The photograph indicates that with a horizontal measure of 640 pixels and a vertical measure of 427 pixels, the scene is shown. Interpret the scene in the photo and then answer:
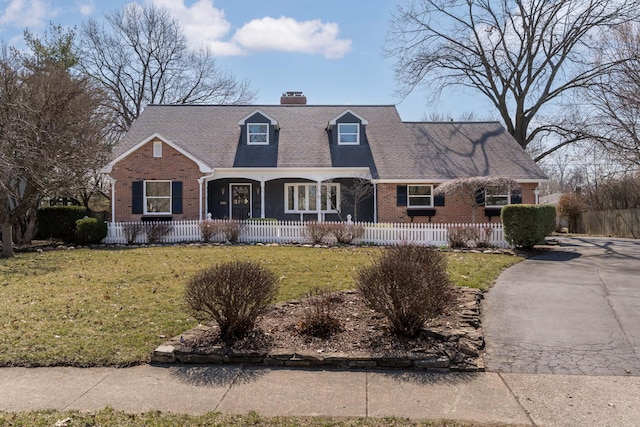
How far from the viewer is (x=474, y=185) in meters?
18.5

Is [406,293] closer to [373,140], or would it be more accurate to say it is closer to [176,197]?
[176,197]

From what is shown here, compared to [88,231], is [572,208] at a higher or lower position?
higher

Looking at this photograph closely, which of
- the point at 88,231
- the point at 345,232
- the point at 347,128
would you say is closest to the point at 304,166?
the point at 347,128

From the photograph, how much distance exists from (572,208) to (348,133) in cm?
1942

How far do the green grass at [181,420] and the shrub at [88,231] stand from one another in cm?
1501

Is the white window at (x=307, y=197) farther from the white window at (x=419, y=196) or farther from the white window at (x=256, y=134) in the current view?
the white window at (x=419, y=196)

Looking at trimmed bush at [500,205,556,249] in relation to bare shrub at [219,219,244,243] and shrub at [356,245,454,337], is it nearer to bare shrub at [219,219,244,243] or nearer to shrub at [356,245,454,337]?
bare shrub at [219,219,244,243]

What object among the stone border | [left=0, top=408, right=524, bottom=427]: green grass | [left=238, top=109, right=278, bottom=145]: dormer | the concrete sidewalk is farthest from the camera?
[left=238, top=109, right=278, bottom=145]: dormer

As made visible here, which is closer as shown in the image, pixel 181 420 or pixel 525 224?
pixel 181 420

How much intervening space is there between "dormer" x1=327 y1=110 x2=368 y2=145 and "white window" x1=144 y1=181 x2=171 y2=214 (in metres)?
8.66

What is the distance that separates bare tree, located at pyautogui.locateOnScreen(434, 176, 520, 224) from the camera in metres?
18.2

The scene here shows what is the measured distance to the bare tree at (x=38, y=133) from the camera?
577 inches

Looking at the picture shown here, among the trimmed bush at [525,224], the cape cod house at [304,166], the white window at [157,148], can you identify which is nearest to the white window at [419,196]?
the cape cod house at [304,166]

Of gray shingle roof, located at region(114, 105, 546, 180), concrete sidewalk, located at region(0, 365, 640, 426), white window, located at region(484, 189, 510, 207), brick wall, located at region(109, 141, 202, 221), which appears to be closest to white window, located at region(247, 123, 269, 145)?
gray shingle roof, located at region(114, 105, 546, 180)
